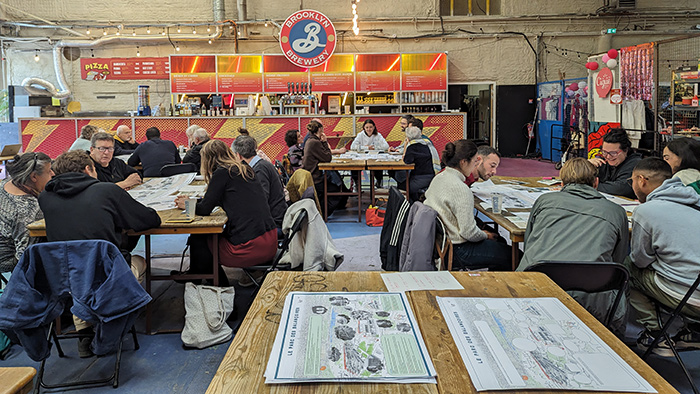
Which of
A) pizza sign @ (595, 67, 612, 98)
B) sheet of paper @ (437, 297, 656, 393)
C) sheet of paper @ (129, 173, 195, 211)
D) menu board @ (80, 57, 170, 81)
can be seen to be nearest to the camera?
sheet of paper @ (437, 297, 656, 393)

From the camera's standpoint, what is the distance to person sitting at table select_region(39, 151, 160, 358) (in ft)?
10.5

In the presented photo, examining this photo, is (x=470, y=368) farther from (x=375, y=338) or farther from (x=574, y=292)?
(x=574, y=292)

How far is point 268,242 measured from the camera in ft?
12.7

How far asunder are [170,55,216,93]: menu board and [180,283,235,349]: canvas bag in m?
9.77

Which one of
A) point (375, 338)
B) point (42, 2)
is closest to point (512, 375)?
point (375, 338)

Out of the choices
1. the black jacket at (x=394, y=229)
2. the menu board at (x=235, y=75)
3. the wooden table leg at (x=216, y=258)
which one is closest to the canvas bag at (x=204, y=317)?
the wooden table leg at (x=216, y=258)

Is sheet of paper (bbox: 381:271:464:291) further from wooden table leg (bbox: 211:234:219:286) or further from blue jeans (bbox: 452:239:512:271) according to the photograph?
wooden table leg (bbox: 211:234:219:286)

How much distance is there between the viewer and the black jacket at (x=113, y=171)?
16.3 ft

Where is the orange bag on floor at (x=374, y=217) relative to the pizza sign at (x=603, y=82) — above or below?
below

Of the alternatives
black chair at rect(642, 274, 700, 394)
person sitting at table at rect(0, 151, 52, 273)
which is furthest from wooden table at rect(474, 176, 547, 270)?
person sitting at table at rect(0, 151, 52, 273)

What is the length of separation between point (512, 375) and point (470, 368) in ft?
0.31

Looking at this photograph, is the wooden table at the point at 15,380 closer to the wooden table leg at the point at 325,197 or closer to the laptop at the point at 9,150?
the wooden table leg at the point at 325,197

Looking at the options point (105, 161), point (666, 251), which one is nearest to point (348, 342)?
point (666, 251)

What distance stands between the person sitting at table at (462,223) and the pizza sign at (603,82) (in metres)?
6.53
